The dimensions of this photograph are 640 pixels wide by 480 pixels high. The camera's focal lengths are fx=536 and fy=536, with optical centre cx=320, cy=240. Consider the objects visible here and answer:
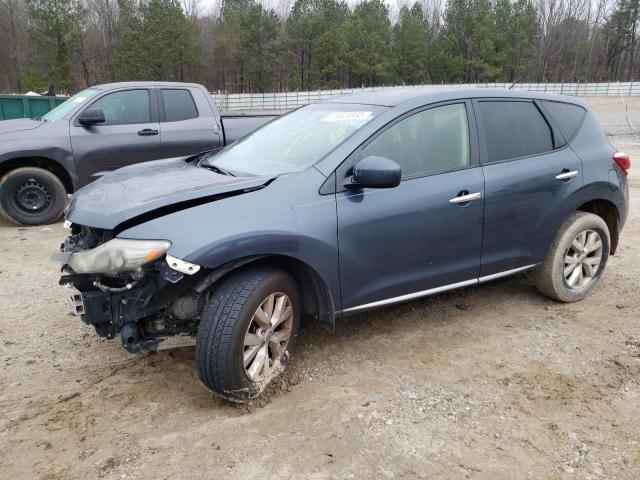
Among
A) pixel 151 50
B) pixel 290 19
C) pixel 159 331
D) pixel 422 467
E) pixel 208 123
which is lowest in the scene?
pixel 422 467

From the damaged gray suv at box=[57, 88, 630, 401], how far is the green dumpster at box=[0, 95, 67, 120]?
34.8 feet

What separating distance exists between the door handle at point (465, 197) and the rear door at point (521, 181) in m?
0.10

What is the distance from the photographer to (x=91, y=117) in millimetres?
6789

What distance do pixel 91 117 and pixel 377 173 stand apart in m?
5.08

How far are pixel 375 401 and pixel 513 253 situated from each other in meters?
1.67

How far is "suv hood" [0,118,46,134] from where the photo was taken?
6.75m

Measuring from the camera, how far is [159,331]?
2.94m

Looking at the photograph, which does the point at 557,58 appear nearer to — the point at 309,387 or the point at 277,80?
the point at 277,80

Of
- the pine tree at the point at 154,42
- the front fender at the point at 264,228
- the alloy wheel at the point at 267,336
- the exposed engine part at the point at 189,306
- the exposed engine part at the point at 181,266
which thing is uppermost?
the pine tree at the point at 154,42

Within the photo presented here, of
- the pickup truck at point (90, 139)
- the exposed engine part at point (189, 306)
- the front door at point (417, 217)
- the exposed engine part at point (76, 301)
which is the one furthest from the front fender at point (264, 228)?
the pickup truck at point (90, 139)

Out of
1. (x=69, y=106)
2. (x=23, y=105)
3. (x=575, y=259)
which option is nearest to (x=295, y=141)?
(x=575, y=259)

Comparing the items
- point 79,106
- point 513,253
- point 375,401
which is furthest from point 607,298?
point 79,106

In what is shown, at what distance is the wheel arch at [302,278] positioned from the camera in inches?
111

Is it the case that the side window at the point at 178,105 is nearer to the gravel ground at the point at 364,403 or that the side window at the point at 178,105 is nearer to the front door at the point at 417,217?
the gravel ground at the point at 364,403
